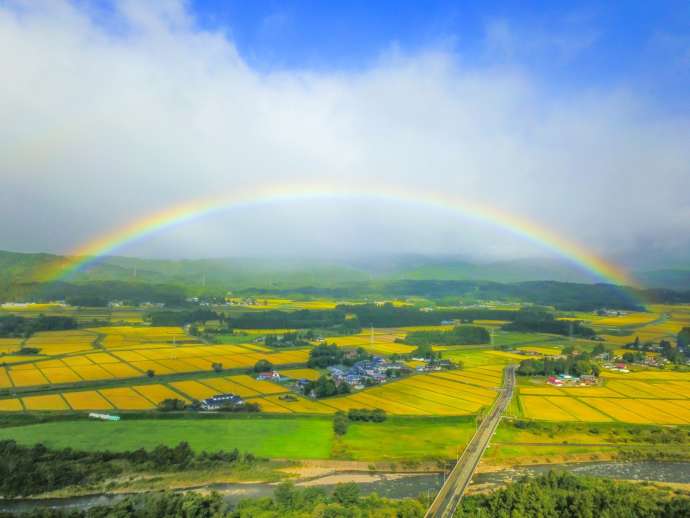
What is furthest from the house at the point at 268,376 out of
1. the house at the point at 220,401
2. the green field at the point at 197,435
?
the green field at the point at 197,435

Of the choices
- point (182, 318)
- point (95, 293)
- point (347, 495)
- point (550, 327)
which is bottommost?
point (347, 495)

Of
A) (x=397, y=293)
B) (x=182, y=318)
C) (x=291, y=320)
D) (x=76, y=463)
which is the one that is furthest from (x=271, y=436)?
(x=397, y=293)

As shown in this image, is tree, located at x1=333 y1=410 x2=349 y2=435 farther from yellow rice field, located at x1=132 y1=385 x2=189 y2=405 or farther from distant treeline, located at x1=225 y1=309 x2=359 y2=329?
distant treeline, located at x1=225 y1=309 x2=359 y2=329

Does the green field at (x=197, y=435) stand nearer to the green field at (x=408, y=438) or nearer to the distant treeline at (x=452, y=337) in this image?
the green field at (x=408, y=438)

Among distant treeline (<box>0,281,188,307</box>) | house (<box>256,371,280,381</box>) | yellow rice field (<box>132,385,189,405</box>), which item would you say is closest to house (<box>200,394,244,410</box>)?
yellow rice field (<box>132,385,189,405</box>)

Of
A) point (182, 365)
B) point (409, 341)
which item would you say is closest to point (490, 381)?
point (409, 341)

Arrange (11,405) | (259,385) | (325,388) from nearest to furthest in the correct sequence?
(11,405)
(325,388)
(259,385)

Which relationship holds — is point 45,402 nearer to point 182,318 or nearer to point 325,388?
point 325,388

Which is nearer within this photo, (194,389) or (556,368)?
(194,389)

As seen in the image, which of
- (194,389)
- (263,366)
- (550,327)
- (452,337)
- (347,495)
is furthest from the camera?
(550,327)
